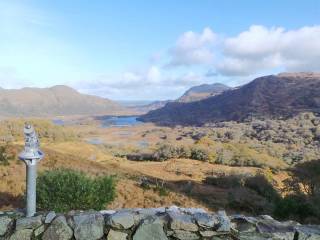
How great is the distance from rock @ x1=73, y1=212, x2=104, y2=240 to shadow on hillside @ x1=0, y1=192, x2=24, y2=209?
6.58 m

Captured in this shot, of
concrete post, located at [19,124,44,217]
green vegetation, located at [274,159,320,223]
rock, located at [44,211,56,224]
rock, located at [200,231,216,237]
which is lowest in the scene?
green vegetation, located at [274,159,320,223]

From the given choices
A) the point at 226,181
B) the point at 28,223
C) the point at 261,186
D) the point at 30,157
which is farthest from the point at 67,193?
the point at 226,181

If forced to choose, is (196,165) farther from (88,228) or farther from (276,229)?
(88,228)

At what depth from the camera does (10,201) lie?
1334 cm

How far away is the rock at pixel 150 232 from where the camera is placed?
656cm

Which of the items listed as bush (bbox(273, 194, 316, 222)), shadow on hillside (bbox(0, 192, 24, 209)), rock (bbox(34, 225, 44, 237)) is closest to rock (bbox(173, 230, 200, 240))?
rock (bbox(34, 225, 44, 237))

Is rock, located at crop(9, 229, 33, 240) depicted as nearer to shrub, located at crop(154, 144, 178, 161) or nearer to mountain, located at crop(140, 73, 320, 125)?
shrub, located at crop(154, 144, 178, 161)

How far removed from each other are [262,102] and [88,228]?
142512mm

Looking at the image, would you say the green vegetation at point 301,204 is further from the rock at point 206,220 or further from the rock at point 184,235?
the rock at point 184,235

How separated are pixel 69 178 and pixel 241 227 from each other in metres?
5.82

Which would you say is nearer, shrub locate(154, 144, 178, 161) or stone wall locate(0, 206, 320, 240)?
stone wall locate(0, 206, 320, 240)

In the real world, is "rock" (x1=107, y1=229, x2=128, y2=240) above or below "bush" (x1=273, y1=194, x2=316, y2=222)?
above

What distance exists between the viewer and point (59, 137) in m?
64.1

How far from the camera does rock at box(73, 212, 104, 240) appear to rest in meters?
6.59
